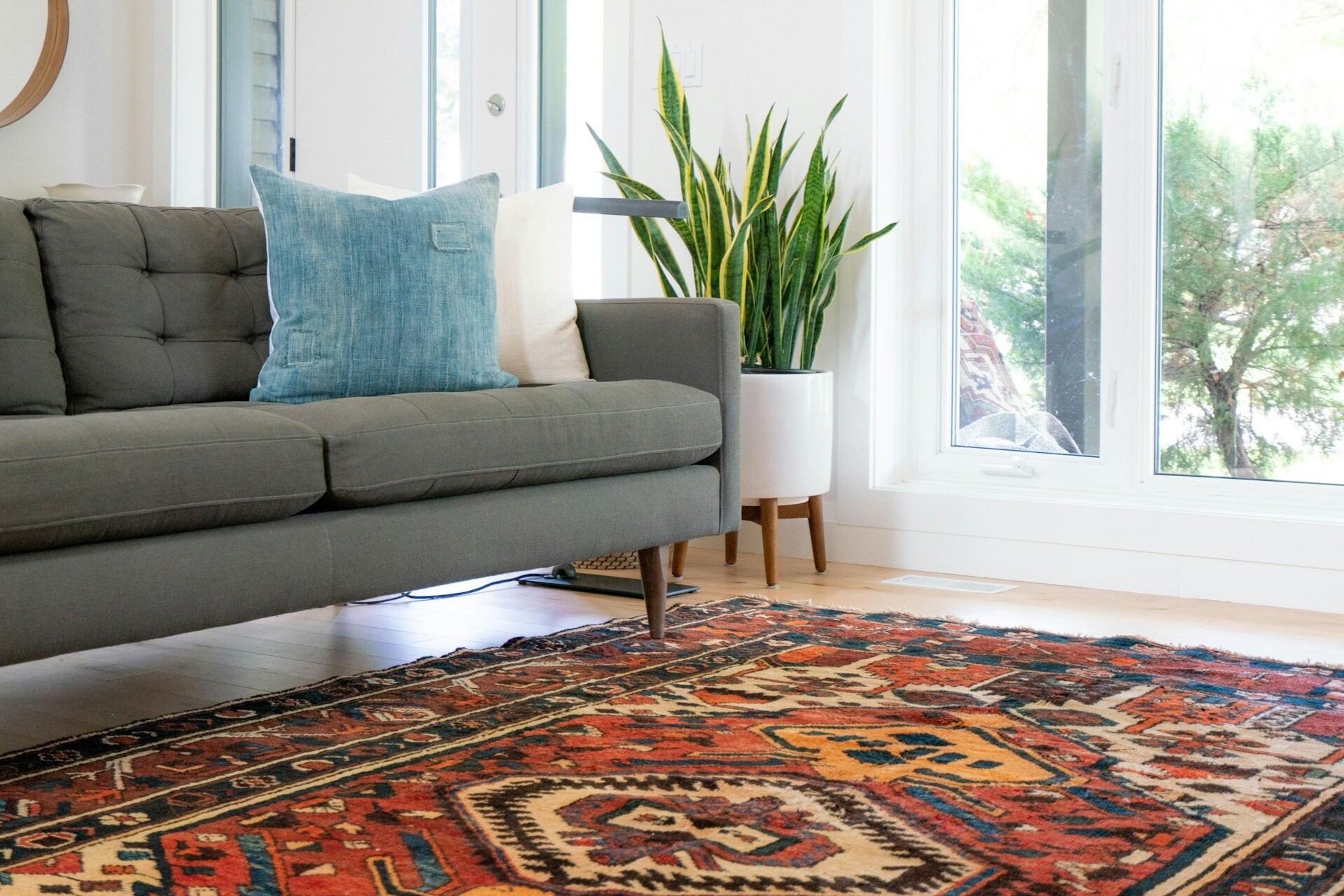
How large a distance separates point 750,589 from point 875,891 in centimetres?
184

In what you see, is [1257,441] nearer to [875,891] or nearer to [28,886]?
[875,891]

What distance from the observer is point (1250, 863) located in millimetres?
1408

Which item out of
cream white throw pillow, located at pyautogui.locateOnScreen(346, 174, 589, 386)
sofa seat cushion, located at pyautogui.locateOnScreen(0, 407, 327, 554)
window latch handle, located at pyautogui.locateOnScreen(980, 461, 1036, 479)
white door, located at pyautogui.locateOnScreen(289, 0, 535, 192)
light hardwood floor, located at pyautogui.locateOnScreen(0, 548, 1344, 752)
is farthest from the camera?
white door, located at pyautogui.locateOnScreen(289, 0, 535, 192)

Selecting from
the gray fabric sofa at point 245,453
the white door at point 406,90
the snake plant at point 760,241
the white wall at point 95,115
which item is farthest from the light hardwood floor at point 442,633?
the white wall at point 95,115

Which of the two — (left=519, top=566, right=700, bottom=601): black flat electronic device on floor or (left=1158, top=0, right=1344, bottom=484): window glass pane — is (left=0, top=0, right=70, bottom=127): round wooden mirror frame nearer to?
(left=519, top=566, right=700, bottom=601): black flat electronic device on floor

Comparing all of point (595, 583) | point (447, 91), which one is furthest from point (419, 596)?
point (447, 91)

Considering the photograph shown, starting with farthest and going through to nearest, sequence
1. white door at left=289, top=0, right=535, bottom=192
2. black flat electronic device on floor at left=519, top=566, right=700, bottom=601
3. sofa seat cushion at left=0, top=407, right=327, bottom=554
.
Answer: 1. white door at left=289, top=0, right=535, bottom=192
2. black flat electronic device on floor at left=519, top=566, right=700, bottom=601
3. sofa seat cushion at left=0, top=407, right=327, bottom=554

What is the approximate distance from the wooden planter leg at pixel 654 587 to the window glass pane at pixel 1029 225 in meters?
1.28

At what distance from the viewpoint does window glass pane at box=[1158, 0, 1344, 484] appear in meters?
3.03

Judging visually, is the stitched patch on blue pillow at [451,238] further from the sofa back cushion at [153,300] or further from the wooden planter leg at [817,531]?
the wooden planter leg at [817,531]

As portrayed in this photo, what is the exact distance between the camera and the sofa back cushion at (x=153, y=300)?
2357 millimetres

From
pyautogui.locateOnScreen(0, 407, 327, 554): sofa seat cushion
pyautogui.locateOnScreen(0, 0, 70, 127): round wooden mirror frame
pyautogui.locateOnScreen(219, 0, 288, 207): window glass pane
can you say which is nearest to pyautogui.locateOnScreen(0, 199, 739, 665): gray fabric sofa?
pyautogui.locateOnScreen(0, 407, 327, 554): sofa seat cushion

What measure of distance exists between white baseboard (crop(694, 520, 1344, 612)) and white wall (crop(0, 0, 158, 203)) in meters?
2.28

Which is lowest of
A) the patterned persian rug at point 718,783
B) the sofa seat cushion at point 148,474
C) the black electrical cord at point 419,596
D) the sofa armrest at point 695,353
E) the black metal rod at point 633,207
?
the patterned persian rug at point 718,783
